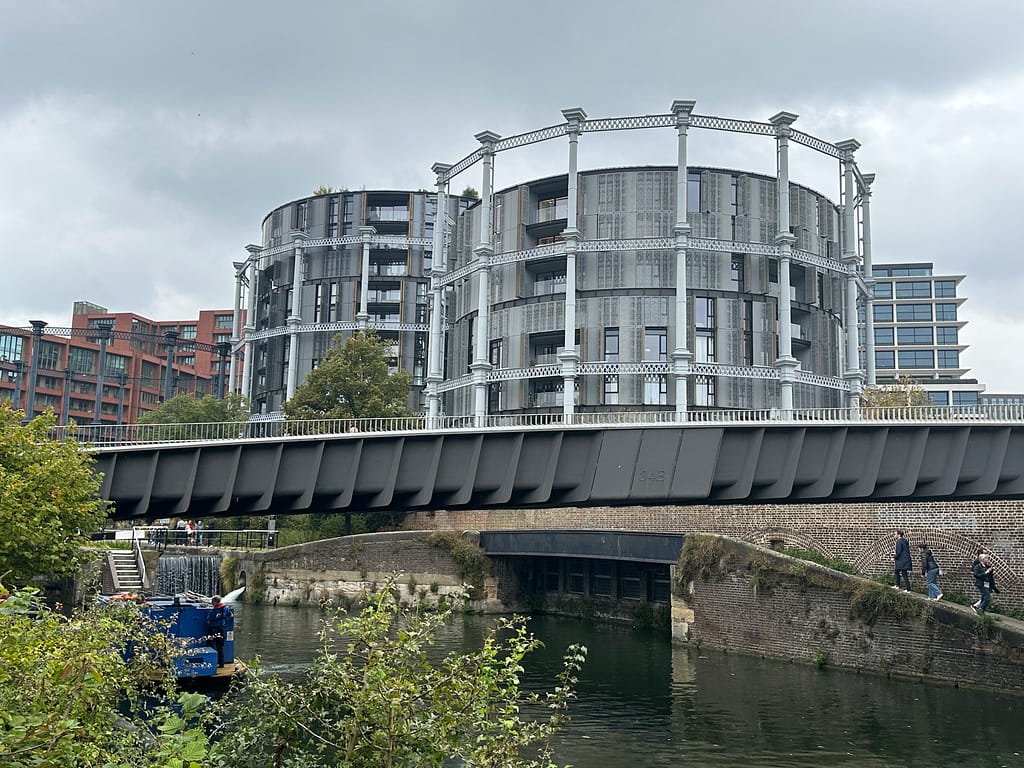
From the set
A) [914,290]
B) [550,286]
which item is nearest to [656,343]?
[550,286]

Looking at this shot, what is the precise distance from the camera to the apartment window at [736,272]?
5862 centimetres

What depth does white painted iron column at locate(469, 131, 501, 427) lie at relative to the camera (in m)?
59.2

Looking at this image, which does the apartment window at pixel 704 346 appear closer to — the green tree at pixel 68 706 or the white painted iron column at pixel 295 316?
the white painted iron column at pixel 295 316

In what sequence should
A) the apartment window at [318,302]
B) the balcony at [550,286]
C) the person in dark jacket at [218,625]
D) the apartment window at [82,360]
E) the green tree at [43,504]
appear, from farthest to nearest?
the apartment window at [82,360] → the apartment window at [318,302] → the balcony at [550,286] → the person in dark jacket at [218,625] → the green tree at [43,504]

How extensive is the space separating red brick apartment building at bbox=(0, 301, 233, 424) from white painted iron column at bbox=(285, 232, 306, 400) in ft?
82.6

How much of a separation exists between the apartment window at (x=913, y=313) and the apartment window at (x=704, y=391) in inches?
3439

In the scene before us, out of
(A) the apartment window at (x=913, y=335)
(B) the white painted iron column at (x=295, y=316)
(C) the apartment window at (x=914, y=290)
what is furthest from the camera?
(C) the apartment window at (x=914, y=290)

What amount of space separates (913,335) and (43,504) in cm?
12891

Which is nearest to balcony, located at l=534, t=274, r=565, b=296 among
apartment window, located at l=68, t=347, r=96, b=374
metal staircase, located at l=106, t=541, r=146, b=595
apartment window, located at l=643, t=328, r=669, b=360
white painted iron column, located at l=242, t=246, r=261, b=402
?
apartment window, located at l=643, t=328, r=669, b=360

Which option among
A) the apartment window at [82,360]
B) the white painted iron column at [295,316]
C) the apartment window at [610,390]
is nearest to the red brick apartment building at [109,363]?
the apartment window at [82,360]

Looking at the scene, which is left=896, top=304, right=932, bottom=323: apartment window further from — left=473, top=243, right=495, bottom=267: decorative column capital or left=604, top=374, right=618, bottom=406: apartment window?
left=473, top=243, right=495, bottom=267: decorative column capital

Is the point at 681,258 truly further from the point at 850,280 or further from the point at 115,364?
the point at 115,364

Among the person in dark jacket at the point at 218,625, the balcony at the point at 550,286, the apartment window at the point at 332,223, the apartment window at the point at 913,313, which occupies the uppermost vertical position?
the apartment window at the point at 913,313

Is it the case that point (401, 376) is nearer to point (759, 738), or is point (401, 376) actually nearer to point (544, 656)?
point (544, 656)
